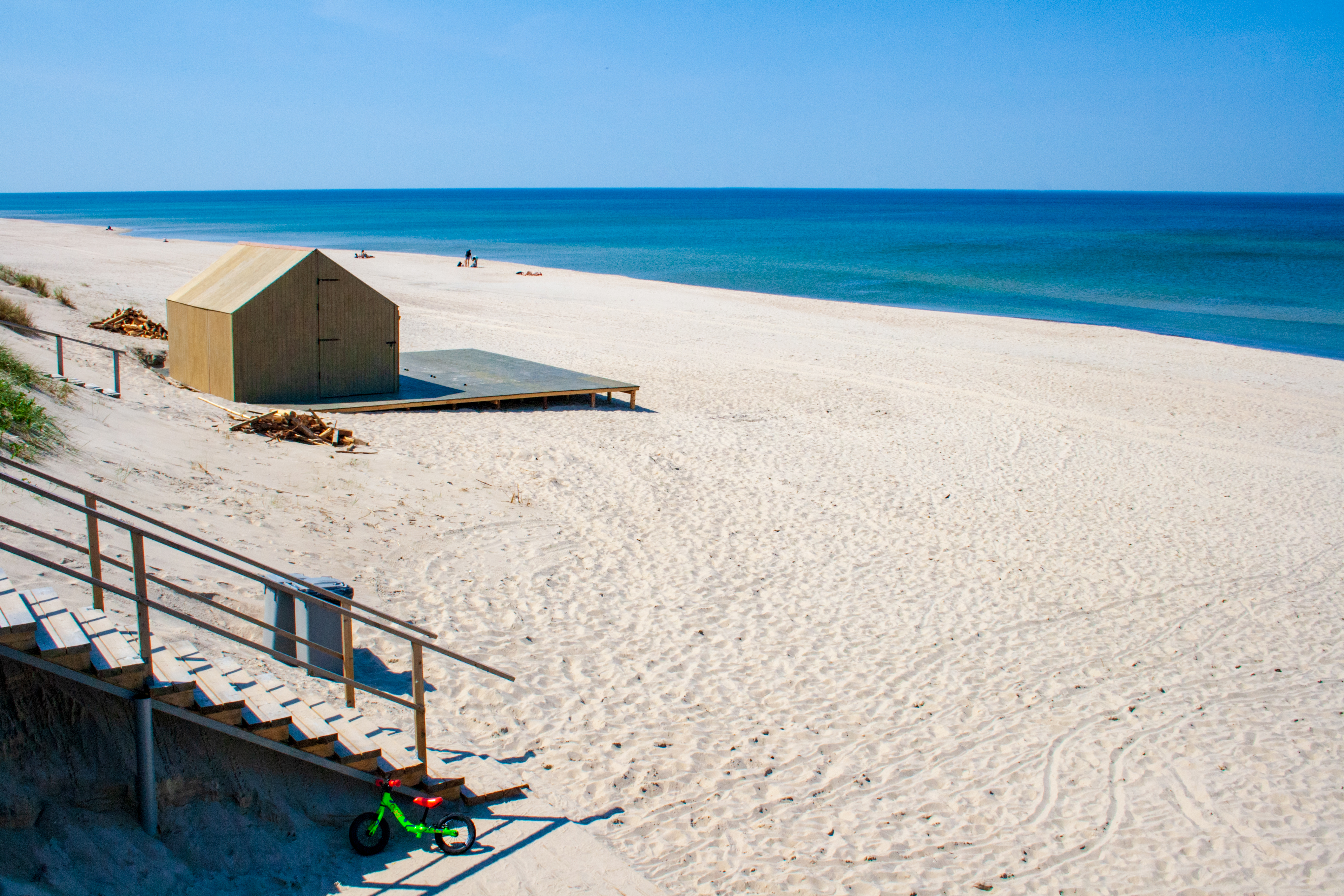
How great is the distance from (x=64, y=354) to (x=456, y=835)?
13993mm

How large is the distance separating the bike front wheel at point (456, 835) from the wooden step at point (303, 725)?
2.47 feet

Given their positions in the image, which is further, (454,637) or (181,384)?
(181,384)

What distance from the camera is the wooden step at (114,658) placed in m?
4.68

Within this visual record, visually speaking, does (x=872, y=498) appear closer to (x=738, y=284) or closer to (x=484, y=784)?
(x=484, y=784)

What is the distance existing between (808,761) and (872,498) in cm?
702

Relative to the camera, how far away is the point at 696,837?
6.22m

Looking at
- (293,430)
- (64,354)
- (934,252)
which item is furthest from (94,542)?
(934,252)

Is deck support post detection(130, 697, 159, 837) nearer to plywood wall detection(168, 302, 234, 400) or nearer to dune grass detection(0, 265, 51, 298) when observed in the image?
plywood wall detection(168, 302, 234, 400)

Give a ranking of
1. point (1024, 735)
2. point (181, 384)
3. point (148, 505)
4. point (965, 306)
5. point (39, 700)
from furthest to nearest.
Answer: point (965, 306) < point (181, 384) < point (148, 505) < point (1024, 735) < point (39, 700)

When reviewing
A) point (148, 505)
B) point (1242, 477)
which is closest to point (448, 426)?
point (148, 505)

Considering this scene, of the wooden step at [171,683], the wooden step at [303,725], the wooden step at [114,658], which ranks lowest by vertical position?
the wooden step at [303,725]

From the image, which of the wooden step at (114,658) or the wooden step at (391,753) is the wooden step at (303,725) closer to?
the wooden step at (391,753)

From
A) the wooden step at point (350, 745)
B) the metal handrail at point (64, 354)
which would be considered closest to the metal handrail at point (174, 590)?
the wooden step at point (350, 745)

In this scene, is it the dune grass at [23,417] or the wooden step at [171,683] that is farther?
the dune grass at [23,417]
